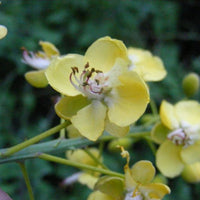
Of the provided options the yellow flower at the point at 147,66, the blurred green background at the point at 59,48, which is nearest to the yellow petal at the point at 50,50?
the yellow flower at the point at 147,66

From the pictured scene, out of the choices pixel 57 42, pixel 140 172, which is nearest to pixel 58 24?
pixel 57 42

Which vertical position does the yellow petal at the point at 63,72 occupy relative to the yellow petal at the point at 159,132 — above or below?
above

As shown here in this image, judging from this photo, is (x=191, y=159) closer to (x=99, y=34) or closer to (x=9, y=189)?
(x=9, y=189)

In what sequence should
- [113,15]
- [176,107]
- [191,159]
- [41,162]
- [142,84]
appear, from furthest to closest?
[113,15], [41,162], [176,107], [191,159], [142,84]

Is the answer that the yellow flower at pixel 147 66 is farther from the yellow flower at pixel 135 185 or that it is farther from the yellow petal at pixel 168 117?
the yellow flower at pixel 135 185

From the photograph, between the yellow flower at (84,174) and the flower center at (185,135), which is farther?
the yellow flower at (84,174)

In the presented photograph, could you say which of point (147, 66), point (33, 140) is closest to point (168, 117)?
point (147, 66)
